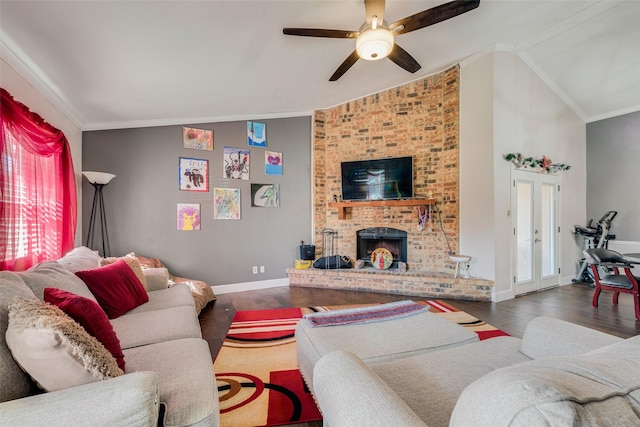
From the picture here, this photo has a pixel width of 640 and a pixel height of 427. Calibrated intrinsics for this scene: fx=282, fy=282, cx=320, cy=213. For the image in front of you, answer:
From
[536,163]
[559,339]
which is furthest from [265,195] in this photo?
[536,163]

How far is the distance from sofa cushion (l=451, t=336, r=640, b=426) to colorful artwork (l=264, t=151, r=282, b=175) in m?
4.40

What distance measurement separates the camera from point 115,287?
2.13 metres

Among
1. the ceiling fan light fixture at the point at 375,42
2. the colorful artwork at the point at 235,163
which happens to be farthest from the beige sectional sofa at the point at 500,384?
the colorful artwork at the point at 235,163

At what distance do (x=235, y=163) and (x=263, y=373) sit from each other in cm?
325

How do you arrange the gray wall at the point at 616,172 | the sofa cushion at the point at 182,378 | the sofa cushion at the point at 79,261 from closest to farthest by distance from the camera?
1. the sofa cushion at the point at 182,378
2. the sofa cushion at the point at 79,261
3. the gray wall at the point at 616,172

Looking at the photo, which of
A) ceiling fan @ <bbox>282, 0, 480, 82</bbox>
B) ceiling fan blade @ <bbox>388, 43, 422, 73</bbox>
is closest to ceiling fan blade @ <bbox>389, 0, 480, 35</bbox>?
ceiling fan @ <bbox>282, 0, 480, 82</bbox>

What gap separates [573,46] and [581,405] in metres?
5.51

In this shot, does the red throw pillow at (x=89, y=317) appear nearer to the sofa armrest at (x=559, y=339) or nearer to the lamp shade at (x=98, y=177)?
the sofa armrest at (x=559, y=339)

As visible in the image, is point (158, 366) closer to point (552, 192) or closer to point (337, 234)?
point (337, 234)

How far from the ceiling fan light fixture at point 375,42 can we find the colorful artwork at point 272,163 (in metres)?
2.54

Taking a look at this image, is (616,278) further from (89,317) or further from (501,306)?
(89,317)

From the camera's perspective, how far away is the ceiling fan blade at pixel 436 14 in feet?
7.35

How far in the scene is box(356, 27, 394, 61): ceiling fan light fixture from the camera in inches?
92.2

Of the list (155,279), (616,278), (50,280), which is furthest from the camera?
(616,278)
